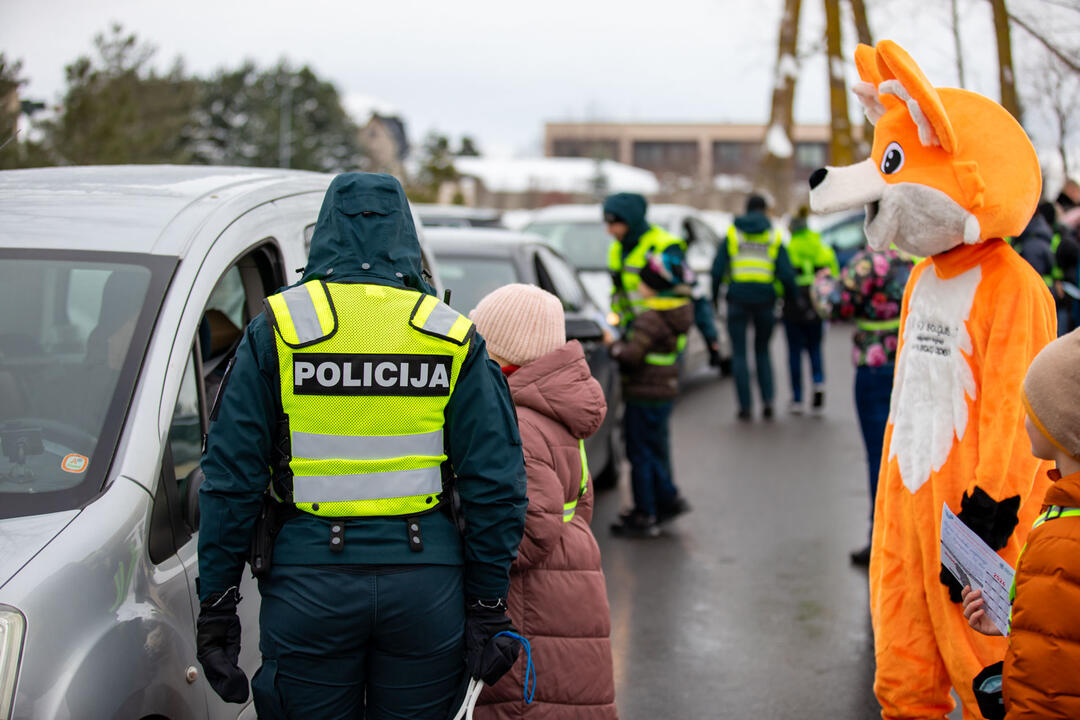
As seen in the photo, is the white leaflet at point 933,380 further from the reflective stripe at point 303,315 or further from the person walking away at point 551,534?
the reflective stripe at point 303,315

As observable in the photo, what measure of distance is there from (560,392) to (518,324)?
24 centimetres

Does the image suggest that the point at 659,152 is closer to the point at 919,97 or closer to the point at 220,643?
the point at 919,97

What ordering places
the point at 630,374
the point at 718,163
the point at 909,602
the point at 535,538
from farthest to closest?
the point at 718,163, the point at 630,374, the point at 909,602, the point at 535,538

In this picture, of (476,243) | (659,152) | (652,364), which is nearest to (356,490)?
(652,364)

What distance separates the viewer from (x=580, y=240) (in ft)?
39.3

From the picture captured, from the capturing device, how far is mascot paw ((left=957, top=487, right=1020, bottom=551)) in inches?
119

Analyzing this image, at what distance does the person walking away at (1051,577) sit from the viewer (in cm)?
217

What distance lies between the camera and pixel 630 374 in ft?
21.0

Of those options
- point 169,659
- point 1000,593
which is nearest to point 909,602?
point 1000,593

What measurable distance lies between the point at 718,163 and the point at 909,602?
277ft

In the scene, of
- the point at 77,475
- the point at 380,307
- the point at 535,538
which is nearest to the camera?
the point at 380,307

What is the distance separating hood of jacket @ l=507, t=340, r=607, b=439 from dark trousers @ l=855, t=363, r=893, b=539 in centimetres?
270

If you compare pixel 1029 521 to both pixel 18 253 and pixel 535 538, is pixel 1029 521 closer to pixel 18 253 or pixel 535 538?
pixel 535 538

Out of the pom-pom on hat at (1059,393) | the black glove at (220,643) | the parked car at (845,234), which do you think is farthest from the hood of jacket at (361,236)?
the parked car at (845,234)
